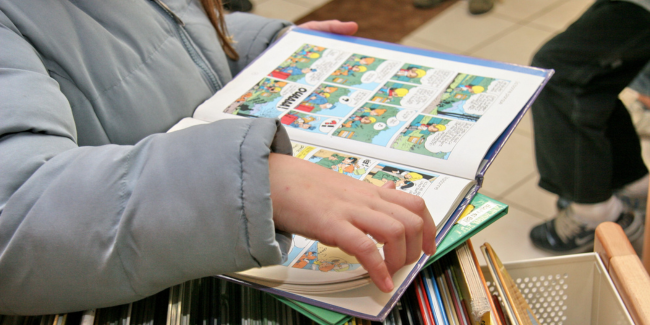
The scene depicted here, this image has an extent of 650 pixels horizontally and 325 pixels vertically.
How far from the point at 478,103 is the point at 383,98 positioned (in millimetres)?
126

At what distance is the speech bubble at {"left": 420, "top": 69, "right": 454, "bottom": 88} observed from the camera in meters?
0.69

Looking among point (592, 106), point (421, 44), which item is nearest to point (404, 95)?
point (592, 106)

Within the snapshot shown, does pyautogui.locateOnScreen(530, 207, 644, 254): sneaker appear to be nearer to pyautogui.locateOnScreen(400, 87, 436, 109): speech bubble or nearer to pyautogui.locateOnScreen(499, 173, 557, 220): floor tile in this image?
pyautogui.locateOnScreen(499, 173, 557, 220): floor tile

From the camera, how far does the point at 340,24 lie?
2.66 feet

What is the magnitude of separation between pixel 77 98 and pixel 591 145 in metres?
1.13

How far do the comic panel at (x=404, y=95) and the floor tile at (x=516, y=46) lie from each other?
138 centimetres

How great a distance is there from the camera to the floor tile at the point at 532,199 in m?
1.42

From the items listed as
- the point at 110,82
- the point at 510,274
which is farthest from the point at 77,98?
the point at 510,274

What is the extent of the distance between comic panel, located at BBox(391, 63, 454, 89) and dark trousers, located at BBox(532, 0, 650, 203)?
0.61 metres

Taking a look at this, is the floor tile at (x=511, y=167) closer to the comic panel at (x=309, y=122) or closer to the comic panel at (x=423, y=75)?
the comic panel at (x=423, y=75)

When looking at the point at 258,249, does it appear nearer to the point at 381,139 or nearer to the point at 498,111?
the point at 381,139

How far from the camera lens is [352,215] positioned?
0.39m

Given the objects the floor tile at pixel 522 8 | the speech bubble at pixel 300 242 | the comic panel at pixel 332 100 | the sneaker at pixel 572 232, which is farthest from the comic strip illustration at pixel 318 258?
the floor tile at pixel 522 8

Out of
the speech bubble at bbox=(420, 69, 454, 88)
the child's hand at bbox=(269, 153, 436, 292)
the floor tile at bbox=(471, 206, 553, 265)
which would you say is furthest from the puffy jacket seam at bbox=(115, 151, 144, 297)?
the floor tile at bbox=(471, 206, 553, 265)
